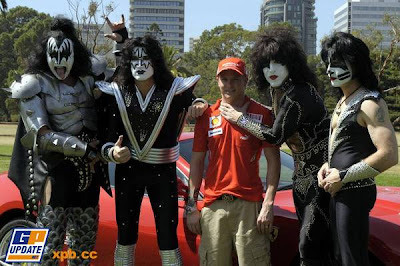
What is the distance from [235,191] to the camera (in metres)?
3.33

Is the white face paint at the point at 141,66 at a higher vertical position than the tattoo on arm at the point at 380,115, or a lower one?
higher

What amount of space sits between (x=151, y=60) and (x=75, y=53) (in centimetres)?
65

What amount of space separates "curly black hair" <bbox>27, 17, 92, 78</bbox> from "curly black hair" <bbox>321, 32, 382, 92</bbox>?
1875 millimetres

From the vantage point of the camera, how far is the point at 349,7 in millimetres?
154875

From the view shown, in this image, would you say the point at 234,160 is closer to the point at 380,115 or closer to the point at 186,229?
the point at 186,229

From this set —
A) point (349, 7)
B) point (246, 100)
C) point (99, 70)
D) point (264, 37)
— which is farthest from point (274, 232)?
point (349, 7)

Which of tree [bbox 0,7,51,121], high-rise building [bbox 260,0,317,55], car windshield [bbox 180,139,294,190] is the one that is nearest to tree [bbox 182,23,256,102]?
tree [bbox 0,7,51,121]

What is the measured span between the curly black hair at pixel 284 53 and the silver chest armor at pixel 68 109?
4.27 ft

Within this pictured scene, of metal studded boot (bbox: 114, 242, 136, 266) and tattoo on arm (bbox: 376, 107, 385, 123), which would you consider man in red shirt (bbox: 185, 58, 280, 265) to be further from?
tattoo on arm (bbox: 376, 107, 385, 123)

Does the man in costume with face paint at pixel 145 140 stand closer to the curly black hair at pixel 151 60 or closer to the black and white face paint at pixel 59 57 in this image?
the curly black hair at pixel 151 60

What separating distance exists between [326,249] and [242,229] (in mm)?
518

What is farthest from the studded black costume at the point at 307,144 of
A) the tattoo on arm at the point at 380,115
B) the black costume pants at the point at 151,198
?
the black costume pants at the point at 151,198

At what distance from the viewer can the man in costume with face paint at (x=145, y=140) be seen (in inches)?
143

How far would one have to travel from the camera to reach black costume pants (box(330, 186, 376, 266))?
289cm
